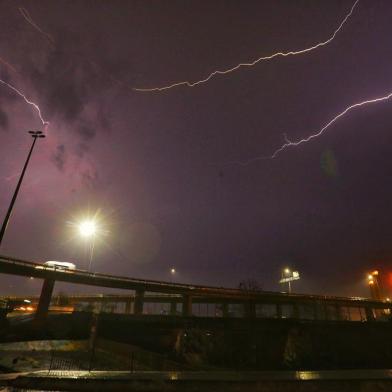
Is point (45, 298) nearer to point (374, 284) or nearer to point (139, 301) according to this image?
point (139, 301)

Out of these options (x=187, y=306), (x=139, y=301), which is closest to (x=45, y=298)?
(x=139, y=301)

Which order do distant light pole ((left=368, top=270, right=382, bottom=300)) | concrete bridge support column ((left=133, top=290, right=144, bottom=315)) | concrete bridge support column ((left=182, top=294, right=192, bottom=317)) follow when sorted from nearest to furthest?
concrete bridge support column ((left=182, top=294, right=192, bottom=317)), concrete bridge support column ((left=133, top=290, right=144, bottom=315)), distant light pole ((left=368, top=270, right=382, bottom=300))

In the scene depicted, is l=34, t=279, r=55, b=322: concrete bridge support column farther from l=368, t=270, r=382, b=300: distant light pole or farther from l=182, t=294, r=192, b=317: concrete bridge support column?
l=368, t=270, r=382, b=300: distant light pole

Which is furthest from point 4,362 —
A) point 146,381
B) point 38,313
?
point 38,313

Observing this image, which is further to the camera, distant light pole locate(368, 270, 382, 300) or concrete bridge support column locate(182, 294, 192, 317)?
distant light pole locate(368, 270, 382, 300)

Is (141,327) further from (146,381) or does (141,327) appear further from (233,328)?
(146,381)

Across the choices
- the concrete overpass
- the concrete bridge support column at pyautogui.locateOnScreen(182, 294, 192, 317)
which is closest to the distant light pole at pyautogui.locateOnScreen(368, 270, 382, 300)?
the concrete overpass

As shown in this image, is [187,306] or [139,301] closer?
[187,306]

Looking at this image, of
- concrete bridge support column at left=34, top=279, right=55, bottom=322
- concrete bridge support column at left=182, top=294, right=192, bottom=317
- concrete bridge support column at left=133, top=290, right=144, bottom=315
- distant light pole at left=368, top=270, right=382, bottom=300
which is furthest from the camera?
distant light pole at left=368, top=270, right=382, bottom=300

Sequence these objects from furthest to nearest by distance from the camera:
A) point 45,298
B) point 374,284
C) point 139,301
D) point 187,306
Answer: point 374,284 → point 139,301 → point 187,306 → point 45,298

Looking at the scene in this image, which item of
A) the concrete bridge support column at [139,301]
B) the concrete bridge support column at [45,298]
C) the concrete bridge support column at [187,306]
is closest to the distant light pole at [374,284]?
the concrete bridge support column at [187,306]

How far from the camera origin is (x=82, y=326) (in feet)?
124

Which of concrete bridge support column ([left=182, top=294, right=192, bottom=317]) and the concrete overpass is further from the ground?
the concrete overpass

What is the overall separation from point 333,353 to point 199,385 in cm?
3364
